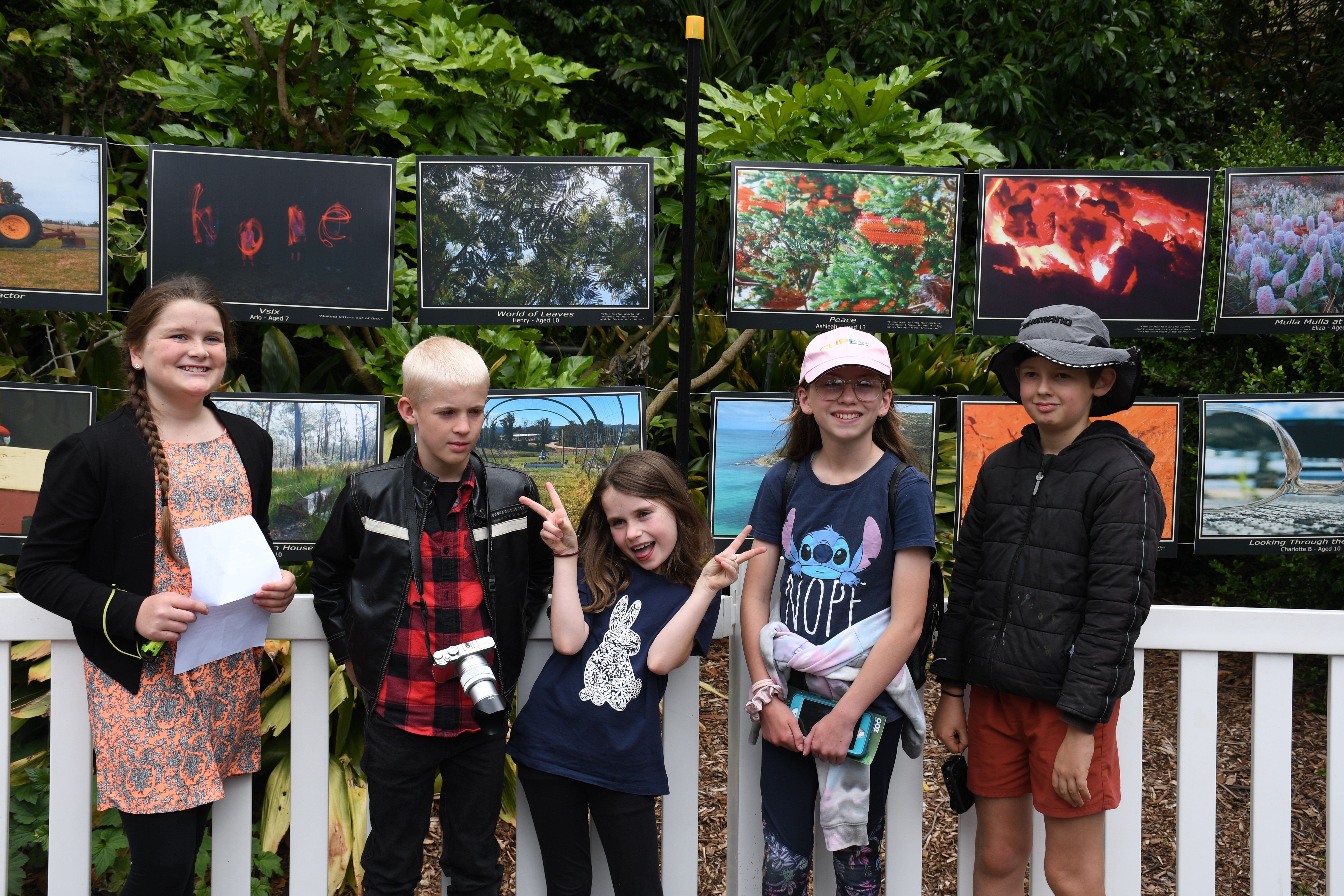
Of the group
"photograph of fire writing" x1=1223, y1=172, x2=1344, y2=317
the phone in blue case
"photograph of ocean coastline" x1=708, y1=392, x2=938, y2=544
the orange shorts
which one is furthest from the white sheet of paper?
"photograph of fire writing" x1=1223, y1=172, x2=1344, y2=317

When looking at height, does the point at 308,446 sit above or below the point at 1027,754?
above

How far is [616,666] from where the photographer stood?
2.09 metres

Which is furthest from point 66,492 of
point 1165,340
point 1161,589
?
point 1161,589

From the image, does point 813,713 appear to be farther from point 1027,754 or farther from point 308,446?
point 308,446

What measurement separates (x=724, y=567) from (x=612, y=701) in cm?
39

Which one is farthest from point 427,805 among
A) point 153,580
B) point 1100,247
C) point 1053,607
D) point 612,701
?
point 1100,247

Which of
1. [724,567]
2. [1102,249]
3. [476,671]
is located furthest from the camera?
[1102,249]

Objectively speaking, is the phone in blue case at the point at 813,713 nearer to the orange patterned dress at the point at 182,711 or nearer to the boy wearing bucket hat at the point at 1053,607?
the boy wearing bucket hat at the point at 1053,607

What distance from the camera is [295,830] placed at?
7.16ft

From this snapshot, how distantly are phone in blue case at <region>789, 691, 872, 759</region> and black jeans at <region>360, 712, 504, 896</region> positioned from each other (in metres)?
0.68

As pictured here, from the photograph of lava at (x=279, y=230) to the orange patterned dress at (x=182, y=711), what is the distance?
918mm

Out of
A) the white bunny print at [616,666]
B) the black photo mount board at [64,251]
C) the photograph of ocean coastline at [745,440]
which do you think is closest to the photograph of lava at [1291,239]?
the photograph of ocean coastline at [745,440]

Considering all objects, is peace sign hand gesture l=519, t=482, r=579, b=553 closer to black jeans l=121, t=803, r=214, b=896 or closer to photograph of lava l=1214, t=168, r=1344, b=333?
black jeans l=121, t=803, r=214, b=896

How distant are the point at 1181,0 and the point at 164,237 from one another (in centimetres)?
668
